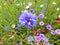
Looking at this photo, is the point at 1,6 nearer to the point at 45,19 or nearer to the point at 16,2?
the point at 16,2

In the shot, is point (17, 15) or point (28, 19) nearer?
point (28, 19)

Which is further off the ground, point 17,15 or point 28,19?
point 17,15

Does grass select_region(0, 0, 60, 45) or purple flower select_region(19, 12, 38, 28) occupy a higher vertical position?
grass select_region(0, 0, 60, 45)

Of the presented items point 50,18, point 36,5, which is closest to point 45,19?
point 50,18

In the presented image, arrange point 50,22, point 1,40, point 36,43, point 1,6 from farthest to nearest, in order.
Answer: point 1,6
point 50,22
point 1,40
point 36,43

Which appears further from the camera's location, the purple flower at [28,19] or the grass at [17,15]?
the grass at [17,15]

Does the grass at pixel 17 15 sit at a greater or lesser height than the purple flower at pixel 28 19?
greater

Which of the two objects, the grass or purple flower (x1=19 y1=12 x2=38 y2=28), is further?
the grass

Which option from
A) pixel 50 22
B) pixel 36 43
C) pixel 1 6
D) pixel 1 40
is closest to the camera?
pixel 36 43

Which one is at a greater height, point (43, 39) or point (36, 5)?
point (36, 5)

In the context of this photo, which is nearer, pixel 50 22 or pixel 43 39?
pixel 43 39

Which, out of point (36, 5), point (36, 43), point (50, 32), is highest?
point (36, 5)
